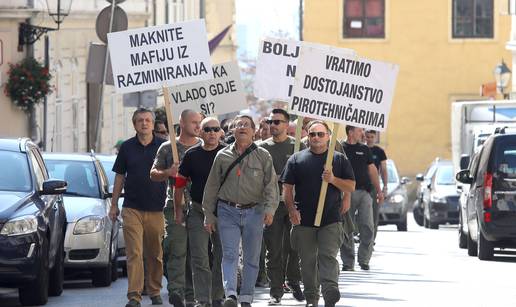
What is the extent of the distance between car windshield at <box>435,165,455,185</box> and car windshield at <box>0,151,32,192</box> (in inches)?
1019

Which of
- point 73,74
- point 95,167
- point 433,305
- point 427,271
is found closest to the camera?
point 433,305

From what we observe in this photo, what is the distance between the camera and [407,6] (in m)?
68.4

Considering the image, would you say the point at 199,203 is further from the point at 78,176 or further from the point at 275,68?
the point at 275,68

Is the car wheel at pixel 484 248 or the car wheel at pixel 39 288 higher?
the car wheel at pixel 39 288

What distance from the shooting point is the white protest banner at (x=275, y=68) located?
21641 mm

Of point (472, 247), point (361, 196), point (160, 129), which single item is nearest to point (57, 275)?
point (160, 129)

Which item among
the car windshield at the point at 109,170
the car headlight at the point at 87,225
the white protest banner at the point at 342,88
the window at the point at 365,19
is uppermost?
the window at the point at 365,19

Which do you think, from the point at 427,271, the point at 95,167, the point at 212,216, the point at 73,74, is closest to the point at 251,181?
the point at 212,216

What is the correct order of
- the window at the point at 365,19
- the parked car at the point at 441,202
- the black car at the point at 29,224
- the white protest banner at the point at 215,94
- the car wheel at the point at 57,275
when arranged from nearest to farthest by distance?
the black car at the point at 29,224 → the car wheel at the point at 57,275 → the white protest banner at the point at 215,94 → the parked car at the point at 441,202 → the window at the point at 365,19

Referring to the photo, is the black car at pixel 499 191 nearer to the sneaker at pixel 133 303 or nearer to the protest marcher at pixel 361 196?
the protest marcher at pixel 361 196

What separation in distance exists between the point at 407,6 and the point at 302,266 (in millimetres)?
52314

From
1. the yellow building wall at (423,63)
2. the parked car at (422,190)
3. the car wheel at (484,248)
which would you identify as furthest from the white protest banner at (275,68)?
the yellow building wall at (423,63)

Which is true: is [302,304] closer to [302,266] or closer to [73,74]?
[302,266]

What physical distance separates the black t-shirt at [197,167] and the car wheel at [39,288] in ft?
5.39
